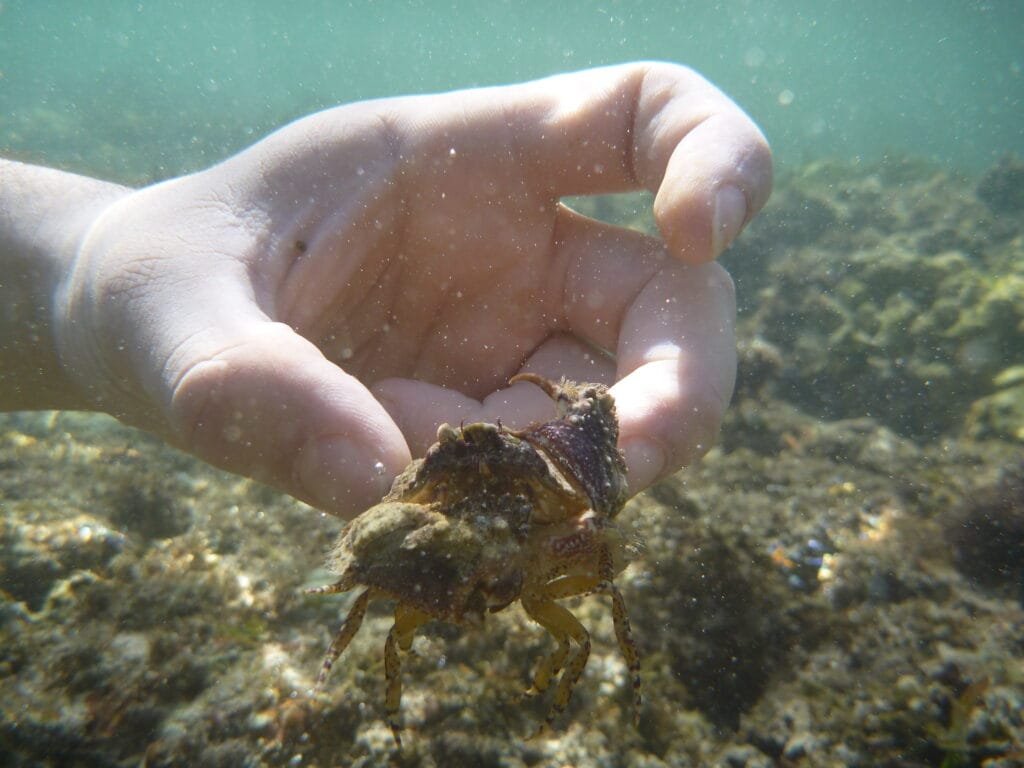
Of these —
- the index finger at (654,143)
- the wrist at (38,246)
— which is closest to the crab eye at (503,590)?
the index finger at (654,143)

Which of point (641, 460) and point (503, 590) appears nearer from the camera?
point (503, 590)

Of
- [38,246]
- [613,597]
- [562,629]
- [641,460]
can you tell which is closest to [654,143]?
[641,460]

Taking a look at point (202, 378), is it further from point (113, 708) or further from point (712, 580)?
point (712, 580)

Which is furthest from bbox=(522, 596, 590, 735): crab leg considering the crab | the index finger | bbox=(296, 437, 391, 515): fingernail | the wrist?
the wrist

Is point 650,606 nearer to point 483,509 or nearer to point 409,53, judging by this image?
point 483,509

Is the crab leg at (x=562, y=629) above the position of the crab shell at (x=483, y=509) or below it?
below

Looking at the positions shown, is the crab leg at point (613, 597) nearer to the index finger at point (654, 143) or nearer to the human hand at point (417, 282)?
the human hand at point (417, 282)
